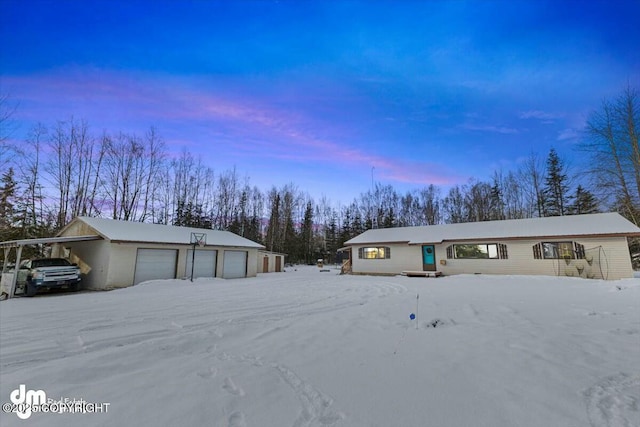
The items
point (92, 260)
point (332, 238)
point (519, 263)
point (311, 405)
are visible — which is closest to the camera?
A: point (311, 405)

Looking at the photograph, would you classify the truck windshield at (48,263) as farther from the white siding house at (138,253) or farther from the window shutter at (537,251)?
the window shutter at (537,251)

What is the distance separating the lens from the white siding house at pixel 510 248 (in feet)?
48.8

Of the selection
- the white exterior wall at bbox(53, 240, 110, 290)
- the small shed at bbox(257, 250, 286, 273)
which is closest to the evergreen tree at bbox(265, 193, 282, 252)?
the small shed at bbox(257, 250, 286, 273)

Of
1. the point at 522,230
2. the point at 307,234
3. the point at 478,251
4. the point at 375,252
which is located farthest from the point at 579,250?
the point at 307,234

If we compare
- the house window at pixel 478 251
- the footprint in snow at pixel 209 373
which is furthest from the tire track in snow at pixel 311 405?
the house window at pixel 478 251

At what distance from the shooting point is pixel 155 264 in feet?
52.8

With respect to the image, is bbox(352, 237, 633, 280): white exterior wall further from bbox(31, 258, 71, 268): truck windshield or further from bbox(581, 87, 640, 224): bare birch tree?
bbox(31, 258, 71, 268): truck windshield

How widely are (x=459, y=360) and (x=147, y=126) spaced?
102 feet

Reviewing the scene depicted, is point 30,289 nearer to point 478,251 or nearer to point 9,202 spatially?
point 9,202

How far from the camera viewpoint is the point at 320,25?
10.9m

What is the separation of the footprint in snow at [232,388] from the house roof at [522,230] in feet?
60.1

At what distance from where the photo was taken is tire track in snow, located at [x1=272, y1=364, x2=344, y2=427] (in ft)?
6.98

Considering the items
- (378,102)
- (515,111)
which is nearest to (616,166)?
(515,111)

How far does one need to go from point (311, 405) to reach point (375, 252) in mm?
20042
